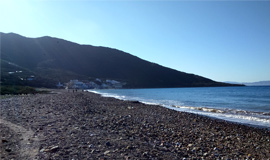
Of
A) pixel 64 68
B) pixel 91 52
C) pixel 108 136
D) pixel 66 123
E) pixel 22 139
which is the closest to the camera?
pixel 22 139

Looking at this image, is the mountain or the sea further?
the mountain

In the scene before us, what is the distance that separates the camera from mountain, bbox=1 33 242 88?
124 metres

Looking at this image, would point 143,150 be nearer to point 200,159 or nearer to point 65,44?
point 200,159

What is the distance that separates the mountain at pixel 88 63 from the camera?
A: 123750 millimetres

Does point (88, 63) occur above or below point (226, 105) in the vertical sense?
above

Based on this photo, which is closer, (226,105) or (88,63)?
(226,105)

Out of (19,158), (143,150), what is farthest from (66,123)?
(143,150)

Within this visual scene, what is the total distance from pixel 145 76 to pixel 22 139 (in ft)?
507

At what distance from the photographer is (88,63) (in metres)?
149

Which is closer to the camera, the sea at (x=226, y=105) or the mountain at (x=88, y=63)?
the sea at (x=226, y=105)

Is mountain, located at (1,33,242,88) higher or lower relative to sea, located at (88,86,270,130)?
higher

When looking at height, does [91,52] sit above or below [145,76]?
above

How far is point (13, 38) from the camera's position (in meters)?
137

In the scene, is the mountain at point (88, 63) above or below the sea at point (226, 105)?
above
